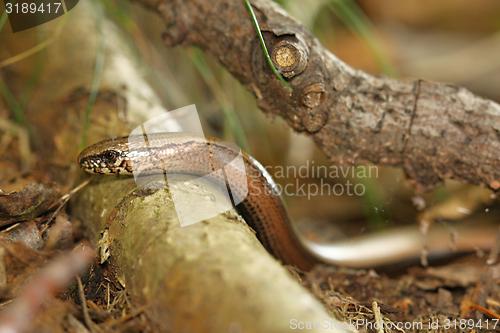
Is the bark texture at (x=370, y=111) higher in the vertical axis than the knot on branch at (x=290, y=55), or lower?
lower

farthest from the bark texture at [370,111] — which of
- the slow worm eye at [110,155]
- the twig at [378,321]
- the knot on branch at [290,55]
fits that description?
the twig at [378,321]

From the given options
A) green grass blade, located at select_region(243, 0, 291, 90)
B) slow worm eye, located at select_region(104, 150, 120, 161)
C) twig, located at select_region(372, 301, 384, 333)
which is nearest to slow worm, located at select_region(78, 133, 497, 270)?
slow worm eye, located at select_region(104, 150, 120, 161)

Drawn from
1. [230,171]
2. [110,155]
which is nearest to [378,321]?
[230,171]

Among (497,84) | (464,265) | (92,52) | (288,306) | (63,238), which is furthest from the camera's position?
(497,84)

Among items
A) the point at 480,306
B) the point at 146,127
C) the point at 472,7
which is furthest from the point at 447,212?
the point at 472,7

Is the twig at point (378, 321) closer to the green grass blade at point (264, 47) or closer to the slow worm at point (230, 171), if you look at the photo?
the slow worm at point (230, 171)

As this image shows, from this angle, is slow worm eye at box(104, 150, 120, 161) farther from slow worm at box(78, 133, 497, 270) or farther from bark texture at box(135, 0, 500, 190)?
bark texture at box(135, 0, 500, 190)

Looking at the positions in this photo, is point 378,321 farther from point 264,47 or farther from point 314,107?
point 264,47

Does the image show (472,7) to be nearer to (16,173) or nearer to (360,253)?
(360,253)
